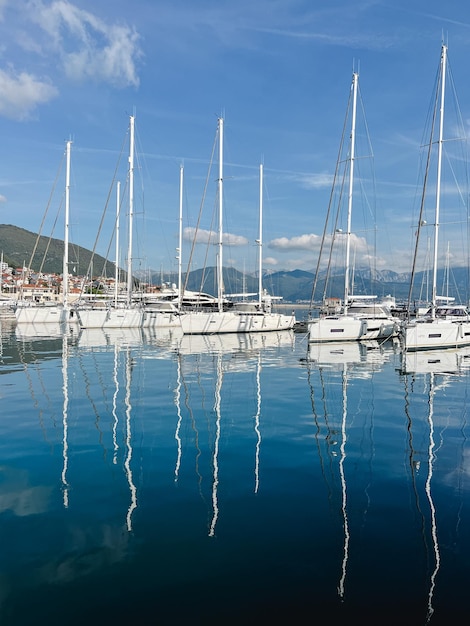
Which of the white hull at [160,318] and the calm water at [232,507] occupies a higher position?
the white hull at [160,318]

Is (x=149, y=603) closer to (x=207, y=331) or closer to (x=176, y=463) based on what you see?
(x=176, y=463)

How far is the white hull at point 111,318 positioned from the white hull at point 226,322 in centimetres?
833

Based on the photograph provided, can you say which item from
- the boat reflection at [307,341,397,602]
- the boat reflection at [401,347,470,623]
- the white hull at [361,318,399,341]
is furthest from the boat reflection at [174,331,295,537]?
the white hull at [361,318,399,341]

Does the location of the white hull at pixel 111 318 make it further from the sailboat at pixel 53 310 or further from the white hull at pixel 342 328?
the white hull at pixel 342 328

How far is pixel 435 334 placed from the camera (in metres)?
31.3

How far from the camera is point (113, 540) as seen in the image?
21.1ft

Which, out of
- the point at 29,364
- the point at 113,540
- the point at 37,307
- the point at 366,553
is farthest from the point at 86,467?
the point at 37,307

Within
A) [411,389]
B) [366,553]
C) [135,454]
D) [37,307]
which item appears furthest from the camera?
[37,307]

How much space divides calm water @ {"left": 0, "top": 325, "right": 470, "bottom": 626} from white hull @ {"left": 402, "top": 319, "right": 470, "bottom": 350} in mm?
13282

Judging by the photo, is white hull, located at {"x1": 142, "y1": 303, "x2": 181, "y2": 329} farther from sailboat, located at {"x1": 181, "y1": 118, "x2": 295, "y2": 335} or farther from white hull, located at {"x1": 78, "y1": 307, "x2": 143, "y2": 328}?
sailboat, located at {"x1": 181, "y1": 118, "x2": 295, "y2": 335}

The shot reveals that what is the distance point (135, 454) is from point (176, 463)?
3.37ft

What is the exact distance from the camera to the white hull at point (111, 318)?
48750 mm

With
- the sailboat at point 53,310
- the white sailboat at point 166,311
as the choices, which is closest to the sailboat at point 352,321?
the white sailboat at point 166,311

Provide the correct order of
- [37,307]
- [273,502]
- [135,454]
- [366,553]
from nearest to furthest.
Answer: [366,553] → [273,502] → [135,454] → [37,307]
